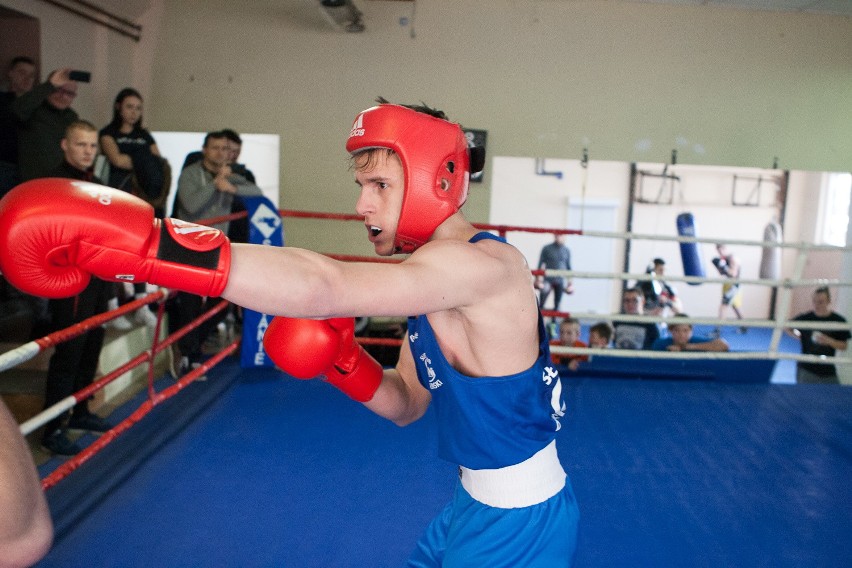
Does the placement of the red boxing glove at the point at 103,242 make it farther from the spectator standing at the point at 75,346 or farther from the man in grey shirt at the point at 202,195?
the man in grey shirt at the point at 202,195

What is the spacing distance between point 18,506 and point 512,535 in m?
0.85

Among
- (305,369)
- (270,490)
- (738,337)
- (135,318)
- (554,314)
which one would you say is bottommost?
(738,337)

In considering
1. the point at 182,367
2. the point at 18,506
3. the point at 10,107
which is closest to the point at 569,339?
the point at 182,367

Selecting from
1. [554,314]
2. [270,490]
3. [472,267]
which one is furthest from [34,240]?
[554,314]

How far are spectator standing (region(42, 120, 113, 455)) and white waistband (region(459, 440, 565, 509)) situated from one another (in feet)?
6.62

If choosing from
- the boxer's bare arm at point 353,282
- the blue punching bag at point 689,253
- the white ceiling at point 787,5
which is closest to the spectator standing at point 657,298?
the blue punching bag at point 689,253

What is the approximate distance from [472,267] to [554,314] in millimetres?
2720

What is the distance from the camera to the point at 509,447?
121 centimetres

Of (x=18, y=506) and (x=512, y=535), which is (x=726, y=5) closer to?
(x=512, y=535)

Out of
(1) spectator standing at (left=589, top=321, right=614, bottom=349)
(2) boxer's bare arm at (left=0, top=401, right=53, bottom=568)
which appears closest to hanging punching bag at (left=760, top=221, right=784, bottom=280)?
(1) spectator standing at (left=589, top=321, right=614, bottom=349)

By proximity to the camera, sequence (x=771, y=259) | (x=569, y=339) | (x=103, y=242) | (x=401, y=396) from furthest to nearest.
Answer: (x=771, y=259) → (x=569, y=339) → (x=401, y=396) → (x=103, y=242)

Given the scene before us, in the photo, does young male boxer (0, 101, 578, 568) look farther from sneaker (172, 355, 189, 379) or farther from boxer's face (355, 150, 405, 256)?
sneaker (172, 355, 189, 379)

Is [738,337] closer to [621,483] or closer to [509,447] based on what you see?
[621,483]

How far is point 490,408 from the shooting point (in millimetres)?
1178
